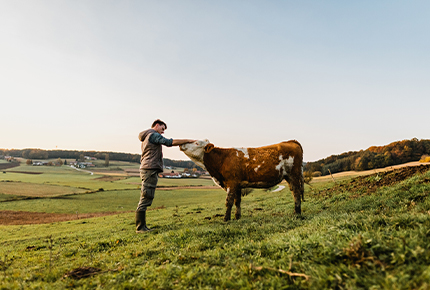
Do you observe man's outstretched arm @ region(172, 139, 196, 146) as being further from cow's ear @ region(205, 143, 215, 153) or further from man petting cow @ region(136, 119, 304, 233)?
cow's ear @ region(205, 143, 215, 153)

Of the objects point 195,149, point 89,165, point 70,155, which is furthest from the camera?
point 70,155

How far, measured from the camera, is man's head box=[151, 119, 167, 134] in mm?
8874

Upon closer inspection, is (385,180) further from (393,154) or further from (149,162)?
(393,154)

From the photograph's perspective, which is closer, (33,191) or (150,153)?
(150,153)

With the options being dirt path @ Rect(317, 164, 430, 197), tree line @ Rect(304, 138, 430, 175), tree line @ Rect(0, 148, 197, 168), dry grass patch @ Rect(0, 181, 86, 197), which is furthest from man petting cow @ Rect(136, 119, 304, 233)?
tree line @ Rect(0, 148, 197, 168)

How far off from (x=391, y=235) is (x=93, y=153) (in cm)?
18598

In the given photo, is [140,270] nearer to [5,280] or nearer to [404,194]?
[5,280]

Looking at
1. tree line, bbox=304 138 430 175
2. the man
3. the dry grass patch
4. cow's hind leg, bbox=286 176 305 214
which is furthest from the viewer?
tree line, bbox=304 138 430 175

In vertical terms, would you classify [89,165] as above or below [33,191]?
above

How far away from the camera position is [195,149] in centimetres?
899

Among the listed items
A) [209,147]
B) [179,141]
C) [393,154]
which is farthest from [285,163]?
[393,154]

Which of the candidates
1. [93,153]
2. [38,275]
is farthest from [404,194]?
[93,153]

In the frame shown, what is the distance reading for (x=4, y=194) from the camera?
40.8 m

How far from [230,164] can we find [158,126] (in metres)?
3.20
